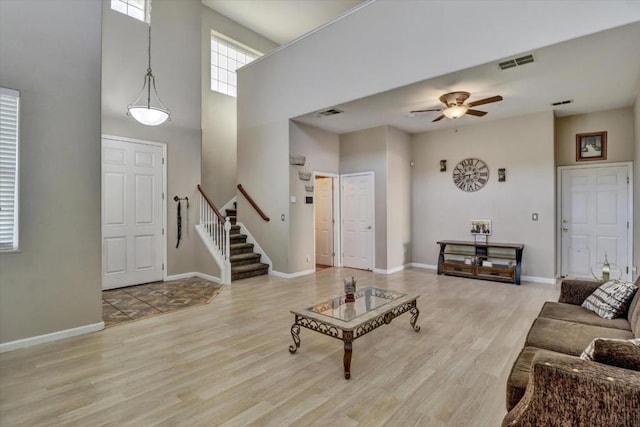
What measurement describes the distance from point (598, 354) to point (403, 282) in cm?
442

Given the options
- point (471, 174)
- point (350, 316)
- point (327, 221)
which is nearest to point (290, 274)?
point (327, 221)

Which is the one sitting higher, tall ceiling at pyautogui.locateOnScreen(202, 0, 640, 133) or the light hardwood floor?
tall ceiling at pyautogui.locateOnScreen(202, 0, 640, 133)

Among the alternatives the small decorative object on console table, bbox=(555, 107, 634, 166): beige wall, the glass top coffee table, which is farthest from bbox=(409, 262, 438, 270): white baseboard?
the small decorative object on console table

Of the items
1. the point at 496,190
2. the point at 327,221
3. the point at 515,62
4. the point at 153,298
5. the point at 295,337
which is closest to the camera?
the point at 295,337

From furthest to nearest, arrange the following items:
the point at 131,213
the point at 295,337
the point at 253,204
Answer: the point at 253,204 → the point at 131,213 → the point at 295,337

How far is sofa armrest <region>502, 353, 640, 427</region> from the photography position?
130 centimetres

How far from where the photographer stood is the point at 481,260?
241 inches

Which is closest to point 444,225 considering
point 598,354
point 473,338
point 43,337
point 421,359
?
point 473,338

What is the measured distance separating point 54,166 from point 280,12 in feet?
20.4

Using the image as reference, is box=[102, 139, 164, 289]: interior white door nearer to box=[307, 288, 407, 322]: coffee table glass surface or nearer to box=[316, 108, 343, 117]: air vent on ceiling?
box=[316, 108, 343, 117]: air vent on ceiling

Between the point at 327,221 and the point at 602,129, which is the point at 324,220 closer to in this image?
the point at 327,221

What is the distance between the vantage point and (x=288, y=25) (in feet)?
27.0

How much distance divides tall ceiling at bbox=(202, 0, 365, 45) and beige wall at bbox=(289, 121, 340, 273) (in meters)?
2.88

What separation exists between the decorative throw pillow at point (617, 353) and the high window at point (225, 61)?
7.99m
